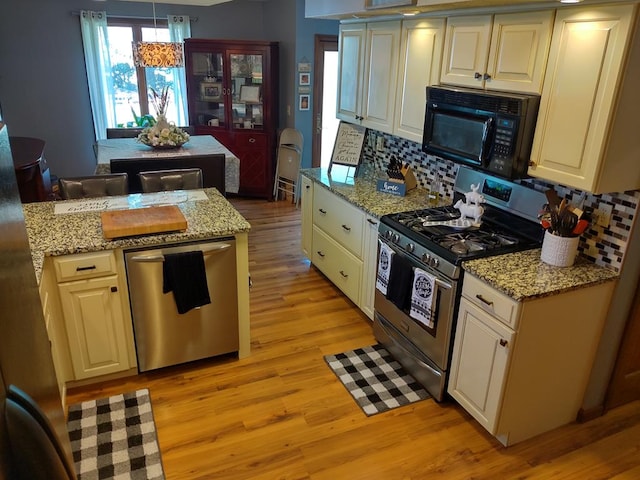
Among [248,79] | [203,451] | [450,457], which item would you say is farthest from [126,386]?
[248,79]

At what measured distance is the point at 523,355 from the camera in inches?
89.8

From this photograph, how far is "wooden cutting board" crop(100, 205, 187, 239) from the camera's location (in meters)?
2.58

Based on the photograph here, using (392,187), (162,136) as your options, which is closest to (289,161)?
(162,136)

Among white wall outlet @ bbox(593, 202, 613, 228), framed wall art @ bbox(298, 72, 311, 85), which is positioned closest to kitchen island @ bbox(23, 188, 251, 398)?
white wall outlet @ bbox(593, 202, 613, 228)

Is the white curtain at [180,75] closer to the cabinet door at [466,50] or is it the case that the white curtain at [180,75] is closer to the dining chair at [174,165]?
the dining chair at [174,165]

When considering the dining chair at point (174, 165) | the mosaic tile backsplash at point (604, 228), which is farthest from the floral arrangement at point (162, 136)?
the mosaic tile backsplash at point (604, 228)

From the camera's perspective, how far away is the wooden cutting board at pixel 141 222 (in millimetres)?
2580

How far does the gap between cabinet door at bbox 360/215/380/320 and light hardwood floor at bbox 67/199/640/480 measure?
0.29m

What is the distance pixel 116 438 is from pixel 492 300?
1.97 m

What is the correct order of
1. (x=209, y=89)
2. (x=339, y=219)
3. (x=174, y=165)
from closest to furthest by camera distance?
(x=339, y=219) < (x=174, y=165) < (x=209, y=89)

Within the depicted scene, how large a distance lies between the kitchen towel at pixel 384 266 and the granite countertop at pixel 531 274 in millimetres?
615

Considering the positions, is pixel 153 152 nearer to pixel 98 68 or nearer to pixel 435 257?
pixel 98 68

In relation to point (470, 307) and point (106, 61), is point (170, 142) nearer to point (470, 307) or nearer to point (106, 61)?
point (106, 61)

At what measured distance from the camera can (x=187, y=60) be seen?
238 inches
